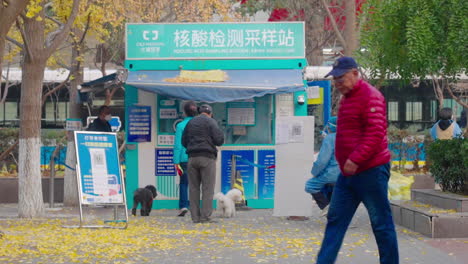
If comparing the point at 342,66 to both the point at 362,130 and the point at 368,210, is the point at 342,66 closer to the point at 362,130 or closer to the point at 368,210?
the point at 362,130

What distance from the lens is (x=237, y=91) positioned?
582 inches

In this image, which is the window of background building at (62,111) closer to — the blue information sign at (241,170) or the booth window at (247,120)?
the booth window at (247,120)


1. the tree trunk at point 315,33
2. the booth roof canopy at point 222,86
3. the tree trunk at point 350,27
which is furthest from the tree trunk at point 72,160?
the tree trunk at point 315,33

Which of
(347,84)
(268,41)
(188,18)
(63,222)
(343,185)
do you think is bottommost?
(63,222)

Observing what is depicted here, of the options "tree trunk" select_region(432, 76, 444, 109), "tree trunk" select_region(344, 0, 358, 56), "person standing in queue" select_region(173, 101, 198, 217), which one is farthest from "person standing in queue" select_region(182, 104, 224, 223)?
"tree trunk" select_region(432, 76, 444, 109)

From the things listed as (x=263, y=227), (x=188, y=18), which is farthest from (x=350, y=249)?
(x=188, y=18)

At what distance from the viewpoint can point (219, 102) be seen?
49.9 feet

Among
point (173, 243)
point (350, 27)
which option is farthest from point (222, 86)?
point (350, 27)

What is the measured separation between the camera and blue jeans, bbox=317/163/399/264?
6949 mm

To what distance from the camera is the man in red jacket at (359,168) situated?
22.6 feet

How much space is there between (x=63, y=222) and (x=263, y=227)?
10.2ft

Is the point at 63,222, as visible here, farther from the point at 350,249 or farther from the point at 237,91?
the point at 350,249

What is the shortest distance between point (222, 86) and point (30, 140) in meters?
3.36

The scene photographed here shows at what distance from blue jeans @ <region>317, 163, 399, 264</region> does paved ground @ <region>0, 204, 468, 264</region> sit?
1763 millimetres
